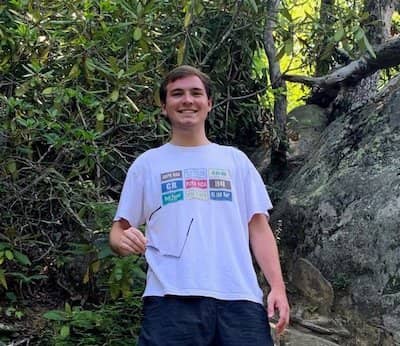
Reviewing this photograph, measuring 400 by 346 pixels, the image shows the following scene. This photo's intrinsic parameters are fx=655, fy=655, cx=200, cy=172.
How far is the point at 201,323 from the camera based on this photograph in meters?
2.09

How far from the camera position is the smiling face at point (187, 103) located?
2318 mm

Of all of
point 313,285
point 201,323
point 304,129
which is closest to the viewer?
point 201,323

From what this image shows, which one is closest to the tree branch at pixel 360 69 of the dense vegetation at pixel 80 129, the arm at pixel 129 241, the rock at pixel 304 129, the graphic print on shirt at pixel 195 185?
the rock at pixel 304 129

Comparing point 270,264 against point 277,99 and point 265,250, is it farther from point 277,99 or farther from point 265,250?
point 277,99

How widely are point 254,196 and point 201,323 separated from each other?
50 centimetres

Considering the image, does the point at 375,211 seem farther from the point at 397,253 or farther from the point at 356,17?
the point at 356,17

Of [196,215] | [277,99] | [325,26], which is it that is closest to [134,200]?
[196,215]

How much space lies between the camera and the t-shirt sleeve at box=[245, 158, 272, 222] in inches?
91.7

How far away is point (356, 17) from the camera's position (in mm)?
3871

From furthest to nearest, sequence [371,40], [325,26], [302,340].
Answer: [371,40] → [325,26] → [302,340]

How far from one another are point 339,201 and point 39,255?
76.0 inches

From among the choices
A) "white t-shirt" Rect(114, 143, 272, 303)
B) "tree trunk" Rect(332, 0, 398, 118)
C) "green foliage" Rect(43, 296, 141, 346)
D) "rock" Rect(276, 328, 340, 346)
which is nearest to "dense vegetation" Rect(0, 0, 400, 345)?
"green foliage" Rect(43, 296, 141, 346)

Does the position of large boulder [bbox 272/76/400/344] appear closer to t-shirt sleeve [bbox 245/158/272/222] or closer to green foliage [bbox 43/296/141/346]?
green foliage [bbox 43/296/141/346]

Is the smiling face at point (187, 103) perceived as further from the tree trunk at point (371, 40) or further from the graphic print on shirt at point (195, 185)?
the tree trunk at point (371, 40)
